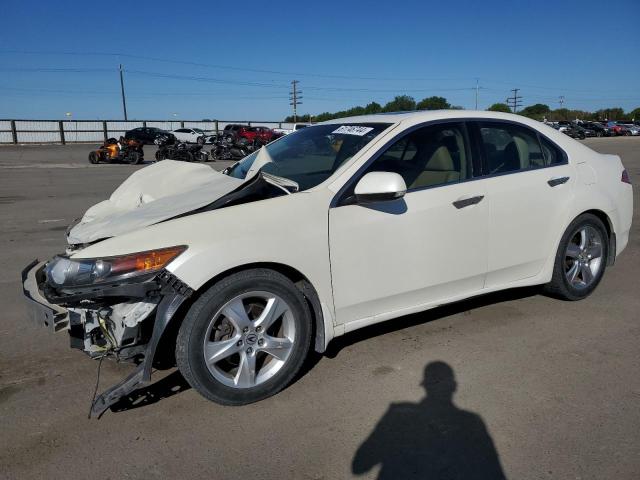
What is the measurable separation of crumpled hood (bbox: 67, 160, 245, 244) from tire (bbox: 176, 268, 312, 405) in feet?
1.94

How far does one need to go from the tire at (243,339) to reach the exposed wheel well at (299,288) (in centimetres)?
4

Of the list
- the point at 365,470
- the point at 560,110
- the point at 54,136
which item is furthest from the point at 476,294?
the point at 560,110

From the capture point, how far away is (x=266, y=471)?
8.39 ft

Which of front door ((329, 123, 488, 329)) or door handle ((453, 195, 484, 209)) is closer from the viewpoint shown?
front door ((329, 123, 488, 329))

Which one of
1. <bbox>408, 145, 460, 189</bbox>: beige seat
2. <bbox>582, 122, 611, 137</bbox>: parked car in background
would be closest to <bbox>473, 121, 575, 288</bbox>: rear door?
<bbox>408, 145, 460, 189</bbox>: beige seat

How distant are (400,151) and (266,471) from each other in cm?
223

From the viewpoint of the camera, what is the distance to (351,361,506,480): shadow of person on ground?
2.54 meters

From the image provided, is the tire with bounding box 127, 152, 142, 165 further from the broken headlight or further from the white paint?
the broken headlight

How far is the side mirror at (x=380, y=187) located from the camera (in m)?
3.17

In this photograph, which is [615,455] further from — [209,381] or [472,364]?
[209,381]

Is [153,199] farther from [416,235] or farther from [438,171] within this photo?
[438,171]

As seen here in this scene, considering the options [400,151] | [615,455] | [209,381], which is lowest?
[615,455]

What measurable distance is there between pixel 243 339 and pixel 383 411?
895 mm

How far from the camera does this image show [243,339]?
3066 millimetres
